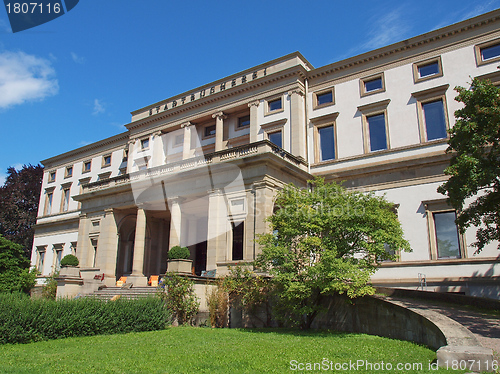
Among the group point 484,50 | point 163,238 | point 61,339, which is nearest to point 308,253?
point 61,339

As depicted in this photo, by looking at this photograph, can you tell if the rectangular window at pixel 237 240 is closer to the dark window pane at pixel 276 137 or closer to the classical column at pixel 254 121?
the dark window pane at pixel 276 137

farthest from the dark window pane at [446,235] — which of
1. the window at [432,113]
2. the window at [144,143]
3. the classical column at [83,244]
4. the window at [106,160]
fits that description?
the window at [106,160]

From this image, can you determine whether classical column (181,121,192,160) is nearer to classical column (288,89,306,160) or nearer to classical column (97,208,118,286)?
classical column (97,208,118,286)

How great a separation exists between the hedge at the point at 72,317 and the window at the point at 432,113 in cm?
1809

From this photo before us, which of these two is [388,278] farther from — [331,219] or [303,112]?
[303,112]

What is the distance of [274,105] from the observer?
29.2 m

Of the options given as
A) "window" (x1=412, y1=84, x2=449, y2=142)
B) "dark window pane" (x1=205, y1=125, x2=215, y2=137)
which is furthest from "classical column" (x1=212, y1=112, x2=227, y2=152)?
"window" (x1=412, y1=84, x2=449, y2=142)

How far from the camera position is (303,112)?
2831 centimetres

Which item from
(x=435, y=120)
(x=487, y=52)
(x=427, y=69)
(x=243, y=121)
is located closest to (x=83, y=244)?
(x=243, y=121)

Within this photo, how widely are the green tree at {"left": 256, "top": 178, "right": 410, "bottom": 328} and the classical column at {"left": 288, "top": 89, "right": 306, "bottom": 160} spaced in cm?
1069

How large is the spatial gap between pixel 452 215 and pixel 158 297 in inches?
640

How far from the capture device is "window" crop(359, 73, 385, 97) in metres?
26.7

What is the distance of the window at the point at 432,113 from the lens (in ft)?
78.7

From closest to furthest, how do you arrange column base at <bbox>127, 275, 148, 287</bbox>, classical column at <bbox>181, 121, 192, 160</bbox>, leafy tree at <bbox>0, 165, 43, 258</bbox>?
1. column base at <bbox>127, 275, 148, 287</bbox>
2. classical column at <bbox>181, 121, 192, 160</bbox>
3. leafy tree at <bbox>0, 165, 43, 258</bbox>
